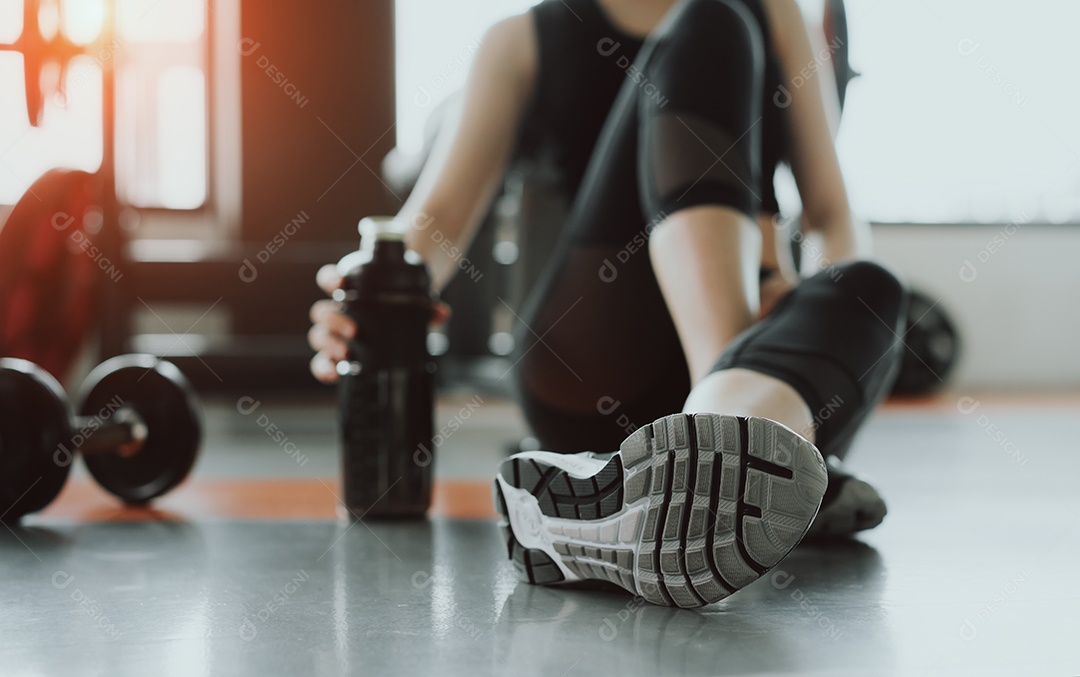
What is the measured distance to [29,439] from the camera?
102 cm

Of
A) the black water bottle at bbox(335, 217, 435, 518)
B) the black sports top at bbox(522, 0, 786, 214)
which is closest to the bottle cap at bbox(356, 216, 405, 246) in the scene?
the black water bottle at bbox(335, 217, 435, 518)

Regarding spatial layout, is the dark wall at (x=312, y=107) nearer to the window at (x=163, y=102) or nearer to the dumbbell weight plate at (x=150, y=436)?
the window at (x=163, y=102)

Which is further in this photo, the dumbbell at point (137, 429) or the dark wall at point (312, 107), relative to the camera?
the dark wall at point (312, 107)

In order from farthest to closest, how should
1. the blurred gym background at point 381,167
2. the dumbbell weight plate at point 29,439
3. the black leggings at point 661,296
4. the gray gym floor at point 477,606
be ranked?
the blurred gym background at point 381,167 < the dumbbell weight plate at point 29,439 < the black leggings at point 661,296 < the gray gym floor at point 477,606

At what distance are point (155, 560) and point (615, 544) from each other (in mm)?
498

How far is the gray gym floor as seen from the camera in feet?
1.90

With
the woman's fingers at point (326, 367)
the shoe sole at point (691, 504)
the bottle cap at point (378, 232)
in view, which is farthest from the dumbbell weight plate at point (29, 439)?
the shoe sole at point (691, 504)

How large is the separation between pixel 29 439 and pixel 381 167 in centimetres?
303

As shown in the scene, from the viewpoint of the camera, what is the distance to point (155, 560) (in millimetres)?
902

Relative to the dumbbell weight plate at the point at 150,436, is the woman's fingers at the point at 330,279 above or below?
above

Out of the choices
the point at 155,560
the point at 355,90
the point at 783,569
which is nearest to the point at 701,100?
the point at 783,569

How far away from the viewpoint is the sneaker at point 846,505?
0.90 m

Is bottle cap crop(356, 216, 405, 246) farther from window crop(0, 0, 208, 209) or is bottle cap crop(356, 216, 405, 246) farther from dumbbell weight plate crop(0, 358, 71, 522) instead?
window crop(0, 0, 208, 209)

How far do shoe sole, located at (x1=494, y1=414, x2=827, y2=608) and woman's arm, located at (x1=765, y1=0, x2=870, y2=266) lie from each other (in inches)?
22.6
